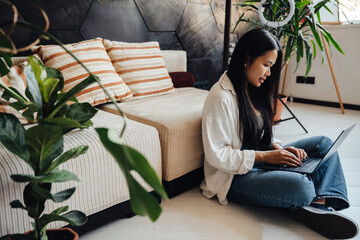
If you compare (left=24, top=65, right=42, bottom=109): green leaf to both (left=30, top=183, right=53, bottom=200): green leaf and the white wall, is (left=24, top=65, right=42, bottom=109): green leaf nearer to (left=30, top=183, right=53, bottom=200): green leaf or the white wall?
(left=30, top=183, right=53, bottom=200): green leaf

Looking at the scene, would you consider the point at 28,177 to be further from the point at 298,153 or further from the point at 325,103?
the point at 325,103

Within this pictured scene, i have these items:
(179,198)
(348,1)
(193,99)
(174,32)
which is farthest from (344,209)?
(348,1)

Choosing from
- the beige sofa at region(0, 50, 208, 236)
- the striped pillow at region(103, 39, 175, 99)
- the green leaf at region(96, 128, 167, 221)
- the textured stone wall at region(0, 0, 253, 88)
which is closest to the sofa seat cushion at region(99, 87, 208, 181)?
the beige sofa at region(0, 50, 208, 236)

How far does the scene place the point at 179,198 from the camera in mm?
1504

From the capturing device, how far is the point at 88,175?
109 cm

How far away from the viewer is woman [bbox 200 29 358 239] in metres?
1.25

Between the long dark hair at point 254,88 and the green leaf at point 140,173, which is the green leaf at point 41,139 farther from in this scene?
the long dark hair at point 254,88

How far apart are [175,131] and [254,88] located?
1.63ft

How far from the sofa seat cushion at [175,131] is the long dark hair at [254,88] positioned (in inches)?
10.0

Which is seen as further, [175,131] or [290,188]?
[175,131]

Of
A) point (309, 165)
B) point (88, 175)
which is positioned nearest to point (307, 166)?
point (309, 165)

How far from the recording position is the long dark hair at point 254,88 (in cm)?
130

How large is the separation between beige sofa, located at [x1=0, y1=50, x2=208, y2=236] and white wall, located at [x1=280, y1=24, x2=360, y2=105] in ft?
8.05

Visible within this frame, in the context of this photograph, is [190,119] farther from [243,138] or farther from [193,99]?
[193,99]
